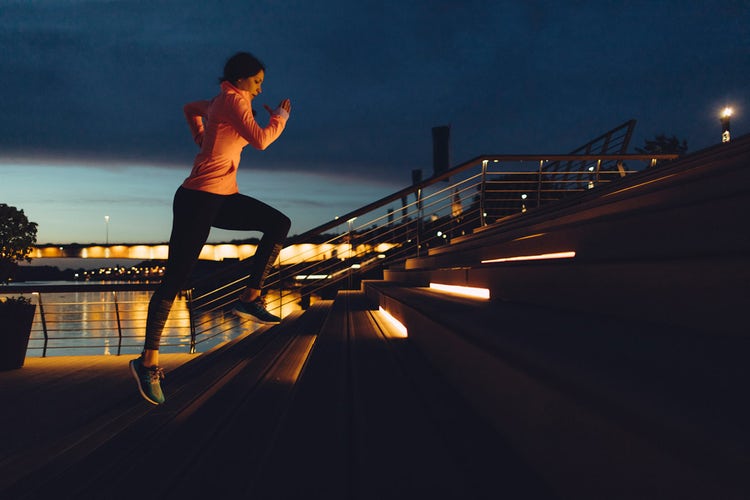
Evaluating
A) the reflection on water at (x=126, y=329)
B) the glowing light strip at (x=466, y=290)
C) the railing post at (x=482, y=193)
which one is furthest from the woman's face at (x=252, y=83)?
the railing post at (x=482, y=193)

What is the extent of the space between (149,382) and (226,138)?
0.98 metres

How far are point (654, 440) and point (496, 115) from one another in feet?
104

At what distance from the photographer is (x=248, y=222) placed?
1.91 metres

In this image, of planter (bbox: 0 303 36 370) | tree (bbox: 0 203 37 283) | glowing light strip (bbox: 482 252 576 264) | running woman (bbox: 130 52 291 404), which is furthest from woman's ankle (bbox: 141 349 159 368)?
tree (bbox: 0 203 37 283)

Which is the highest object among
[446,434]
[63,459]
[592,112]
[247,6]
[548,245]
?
[592,112]

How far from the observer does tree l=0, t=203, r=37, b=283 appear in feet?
14.7

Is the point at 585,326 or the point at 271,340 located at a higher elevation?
the point at 585,326

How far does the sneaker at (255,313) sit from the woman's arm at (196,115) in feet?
2.58

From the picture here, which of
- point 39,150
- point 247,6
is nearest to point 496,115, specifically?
point 247,6

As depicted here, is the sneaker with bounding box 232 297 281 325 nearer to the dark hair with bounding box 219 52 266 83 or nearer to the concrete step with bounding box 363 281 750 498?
the dark hair with bounding box 219 52 266 83

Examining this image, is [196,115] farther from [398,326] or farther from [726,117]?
[726,117]

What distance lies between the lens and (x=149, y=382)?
5.20ft

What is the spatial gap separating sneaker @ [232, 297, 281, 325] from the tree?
398 cm

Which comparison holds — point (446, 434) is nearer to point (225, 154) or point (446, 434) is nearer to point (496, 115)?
point (225, 154)
